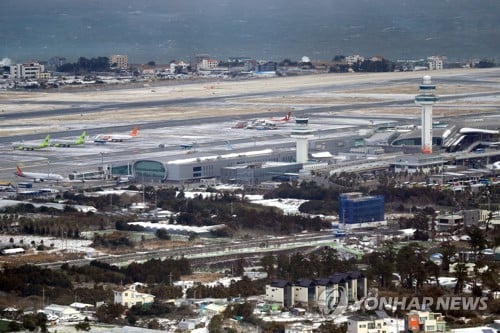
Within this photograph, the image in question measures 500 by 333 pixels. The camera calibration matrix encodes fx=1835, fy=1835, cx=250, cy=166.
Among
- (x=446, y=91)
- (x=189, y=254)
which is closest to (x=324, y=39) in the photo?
(x=446, y=91)

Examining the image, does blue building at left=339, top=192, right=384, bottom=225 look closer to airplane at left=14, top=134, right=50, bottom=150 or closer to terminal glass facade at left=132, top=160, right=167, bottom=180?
terminal glass facade at left=132, top=160, right=167, bottom=180

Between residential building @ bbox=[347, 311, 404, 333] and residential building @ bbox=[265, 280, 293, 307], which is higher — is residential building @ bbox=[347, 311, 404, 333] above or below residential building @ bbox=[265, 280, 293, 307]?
above

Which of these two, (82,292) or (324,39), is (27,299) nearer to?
(82,292)

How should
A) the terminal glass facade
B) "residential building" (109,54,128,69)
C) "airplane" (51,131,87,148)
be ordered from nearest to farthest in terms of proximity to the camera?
the terminal glass facade → "airplane" (51,131,87,148) → "residential building" (109,54,128,69)

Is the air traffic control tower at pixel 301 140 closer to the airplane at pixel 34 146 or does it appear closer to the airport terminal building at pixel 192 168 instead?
the airport terminal building at pixel 192 168

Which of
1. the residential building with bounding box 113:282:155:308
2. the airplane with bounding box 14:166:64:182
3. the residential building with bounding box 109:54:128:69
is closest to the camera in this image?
the residential building with bounding box 113:282:155:308

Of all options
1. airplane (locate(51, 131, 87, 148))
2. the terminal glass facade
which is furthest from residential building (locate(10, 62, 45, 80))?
the terminal glass facade

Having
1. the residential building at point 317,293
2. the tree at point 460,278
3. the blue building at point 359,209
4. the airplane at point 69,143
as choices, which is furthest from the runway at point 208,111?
the tree at point 460,278
